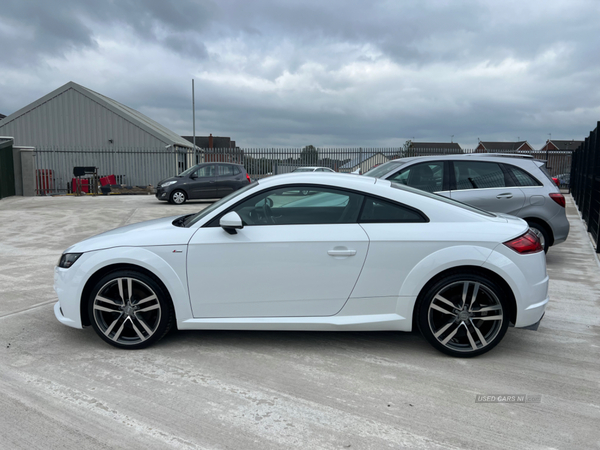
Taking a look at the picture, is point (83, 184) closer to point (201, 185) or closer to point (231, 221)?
point (201, 185)

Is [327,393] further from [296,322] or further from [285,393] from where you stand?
[296,322]

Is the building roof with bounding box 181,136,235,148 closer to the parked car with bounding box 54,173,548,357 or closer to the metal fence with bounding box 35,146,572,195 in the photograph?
the metal fence with bounding box 35,146,572,195

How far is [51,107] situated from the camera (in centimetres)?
2981

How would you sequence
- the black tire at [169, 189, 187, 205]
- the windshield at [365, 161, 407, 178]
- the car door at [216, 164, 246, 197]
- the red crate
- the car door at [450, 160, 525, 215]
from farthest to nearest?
the red crate
the car door at [216, 164, 246, 197]
the black tire at [169, 189, 187, 205]
the windshield at [365, 161, 407, 178]
the car door at [450, 160, 525, 215]

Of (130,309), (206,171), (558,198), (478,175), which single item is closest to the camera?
(130,309)

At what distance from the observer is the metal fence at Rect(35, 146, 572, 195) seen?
25469 mm

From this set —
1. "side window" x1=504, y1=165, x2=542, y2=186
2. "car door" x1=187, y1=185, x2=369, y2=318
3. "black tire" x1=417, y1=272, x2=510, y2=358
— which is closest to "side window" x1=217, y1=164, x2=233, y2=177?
"side window" x1=504, y1=165, x2=542, y2=186

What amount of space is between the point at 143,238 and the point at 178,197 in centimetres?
1497

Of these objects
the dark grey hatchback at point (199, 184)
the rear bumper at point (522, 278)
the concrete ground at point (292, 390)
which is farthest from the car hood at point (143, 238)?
the dark grey hatchback at point (199, 184)

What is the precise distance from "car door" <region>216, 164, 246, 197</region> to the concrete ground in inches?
541

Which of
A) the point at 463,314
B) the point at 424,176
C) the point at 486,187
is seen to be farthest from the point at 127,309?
the point at 486,187

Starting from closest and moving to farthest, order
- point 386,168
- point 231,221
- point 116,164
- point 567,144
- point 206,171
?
point 231,221, point 386,168, point 206,171, point 116,164, point 567,144

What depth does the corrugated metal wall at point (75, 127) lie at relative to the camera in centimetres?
2981

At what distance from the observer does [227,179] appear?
1844cm
